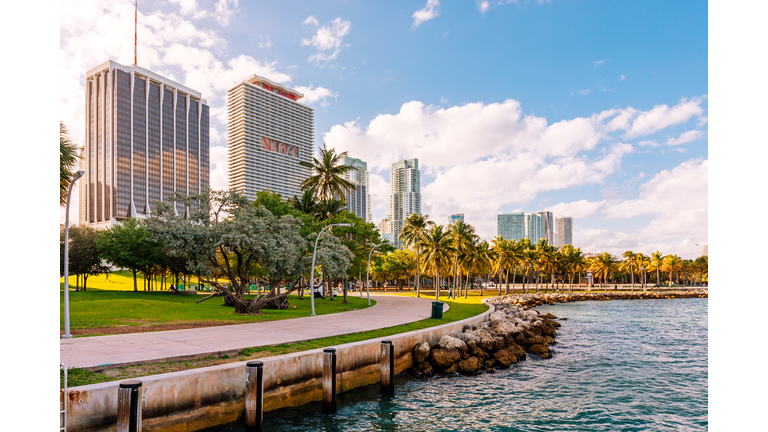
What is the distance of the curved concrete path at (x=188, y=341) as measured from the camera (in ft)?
37.1

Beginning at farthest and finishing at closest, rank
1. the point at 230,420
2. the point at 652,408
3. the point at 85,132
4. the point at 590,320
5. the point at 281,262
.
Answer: the point at 85,132, the point at 590,320, the point at 281,262, the point at 652,408, the point at 230,420

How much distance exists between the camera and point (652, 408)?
12.9m

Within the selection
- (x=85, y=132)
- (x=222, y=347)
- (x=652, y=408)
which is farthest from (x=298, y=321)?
(x=85, y=132)

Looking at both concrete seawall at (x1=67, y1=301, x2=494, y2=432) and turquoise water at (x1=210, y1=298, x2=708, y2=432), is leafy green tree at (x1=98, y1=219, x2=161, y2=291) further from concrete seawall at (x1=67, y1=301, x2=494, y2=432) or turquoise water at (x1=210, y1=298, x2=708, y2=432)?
turquoise water at (x1=210, y1=298, x2=708, y2=432)

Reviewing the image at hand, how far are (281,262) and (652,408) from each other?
64.2 feet

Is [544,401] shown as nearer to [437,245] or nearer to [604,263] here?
[437,245]

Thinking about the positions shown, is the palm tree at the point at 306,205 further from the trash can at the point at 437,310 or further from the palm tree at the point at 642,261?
Answer: the palm tree at the point at 642,261

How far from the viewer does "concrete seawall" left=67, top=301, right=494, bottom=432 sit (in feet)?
26.6

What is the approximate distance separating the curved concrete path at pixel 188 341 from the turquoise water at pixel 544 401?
318 centimetres

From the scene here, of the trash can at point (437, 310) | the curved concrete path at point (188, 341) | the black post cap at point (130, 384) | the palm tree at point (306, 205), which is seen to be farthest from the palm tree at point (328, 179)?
the black post cap at point (130, 384)

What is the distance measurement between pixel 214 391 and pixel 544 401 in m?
9.56

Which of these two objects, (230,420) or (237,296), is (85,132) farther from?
(230,420)

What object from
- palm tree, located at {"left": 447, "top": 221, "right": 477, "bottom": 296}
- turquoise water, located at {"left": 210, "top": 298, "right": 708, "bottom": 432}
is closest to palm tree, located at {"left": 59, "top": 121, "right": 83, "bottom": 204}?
turquoise water, located at {"left": 210, "top": 298, "right": 708, "bottom": 432}
